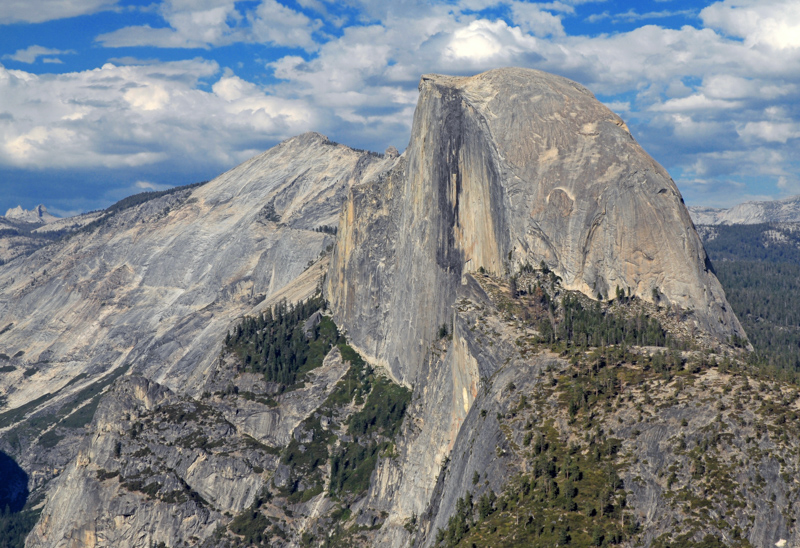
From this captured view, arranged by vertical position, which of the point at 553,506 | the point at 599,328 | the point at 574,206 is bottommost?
the point at 553,506

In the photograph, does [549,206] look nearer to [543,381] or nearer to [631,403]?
[543,381]

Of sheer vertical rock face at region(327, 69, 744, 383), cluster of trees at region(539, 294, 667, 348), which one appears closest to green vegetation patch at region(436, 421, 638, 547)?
cluster of trees at region(539, 294, 667, 348)

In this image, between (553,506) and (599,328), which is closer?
(553,506)

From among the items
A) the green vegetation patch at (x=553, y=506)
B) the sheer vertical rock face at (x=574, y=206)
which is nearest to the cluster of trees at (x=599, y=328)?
the sheer vertical rock face at (x=574, y=206)

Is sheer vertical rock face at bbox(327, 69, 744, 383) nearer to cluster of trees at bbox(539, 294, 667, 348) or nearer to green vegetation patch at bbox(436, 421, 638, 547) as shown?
cluster of trees at bbox(539, 294, 667, 348)

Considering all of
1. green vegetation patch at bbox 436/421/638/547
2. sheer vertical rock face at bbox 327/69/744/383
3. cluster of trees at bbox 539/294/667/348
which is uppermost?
sheer vertical rock face at bbox 327/69/744/383

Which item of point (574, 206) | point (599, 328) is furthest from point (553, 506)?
point (574, 206)

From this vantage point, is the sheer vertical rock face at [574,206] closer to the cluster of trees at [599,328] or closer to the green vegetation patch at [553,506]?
the cluster of trees at [599,328]

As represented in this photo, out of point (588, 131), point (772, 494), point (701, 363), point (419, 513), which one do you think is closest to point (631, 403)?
point (701, 363)

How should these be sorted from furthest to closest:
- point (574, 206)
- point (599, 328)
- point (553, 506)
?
point (574, 206) → point (599, 328) → point (553, 506)

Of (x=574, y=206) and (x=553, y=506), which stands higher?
(x=574, y=206)

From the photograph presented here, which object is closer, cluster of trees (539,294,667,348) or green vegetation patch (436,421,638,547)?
green vegetation patch (436,421,638,547)

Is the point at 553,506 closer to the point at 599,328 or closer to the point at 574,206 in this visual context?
the point at 599,328
